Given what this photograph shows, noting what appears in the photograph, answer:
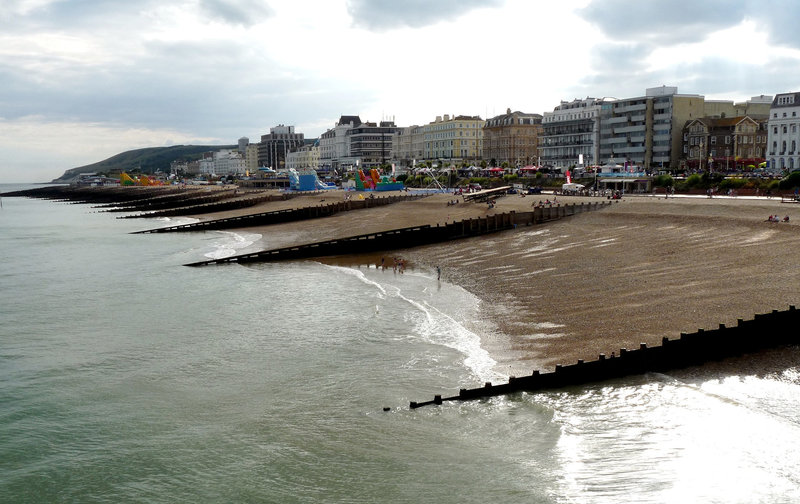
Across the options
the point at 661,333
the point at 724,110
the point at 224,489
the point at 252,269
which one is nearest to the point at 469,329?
the point at 661,333

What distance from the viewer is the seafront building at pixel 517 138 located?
15562 centimetres

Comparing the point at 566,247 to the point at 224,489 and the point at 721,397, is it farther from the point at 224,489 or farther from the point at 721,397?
the point at 224,489

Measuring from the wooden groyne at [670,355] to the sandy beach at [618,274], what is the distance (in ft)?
4.17

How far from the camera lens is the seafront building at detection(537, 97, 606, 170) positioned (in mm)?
130500

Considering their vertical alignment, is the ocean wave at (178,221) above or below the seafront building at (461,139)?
below

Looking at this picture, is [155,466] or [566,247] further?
[566,247]

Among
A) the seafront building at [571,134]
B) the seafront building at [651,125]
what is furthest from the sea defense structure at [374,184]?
the seafront building at [651,125]

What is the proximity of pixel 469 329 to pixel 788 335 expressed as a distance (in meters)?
11.2

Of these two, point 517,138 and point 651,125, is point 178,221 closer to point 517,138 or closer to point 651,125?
point 651,125

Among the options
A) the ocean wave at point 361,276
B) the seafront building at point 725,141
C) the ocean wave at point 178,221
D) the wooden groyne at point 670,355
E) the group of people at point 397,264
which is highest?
the seafront building at point 725,141

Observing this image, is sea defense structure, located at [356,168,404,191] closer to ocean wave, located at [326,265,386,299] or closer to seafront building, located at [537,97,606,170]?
seafront building, located at [537,97,606,170]

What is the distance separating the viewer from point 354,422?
18.2m

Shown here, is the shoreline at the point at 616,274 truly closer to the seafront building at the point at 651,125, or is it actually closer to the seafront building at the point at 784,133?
the seafront building at the point at 784,133

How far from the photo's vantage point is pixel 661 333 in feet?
71.6
